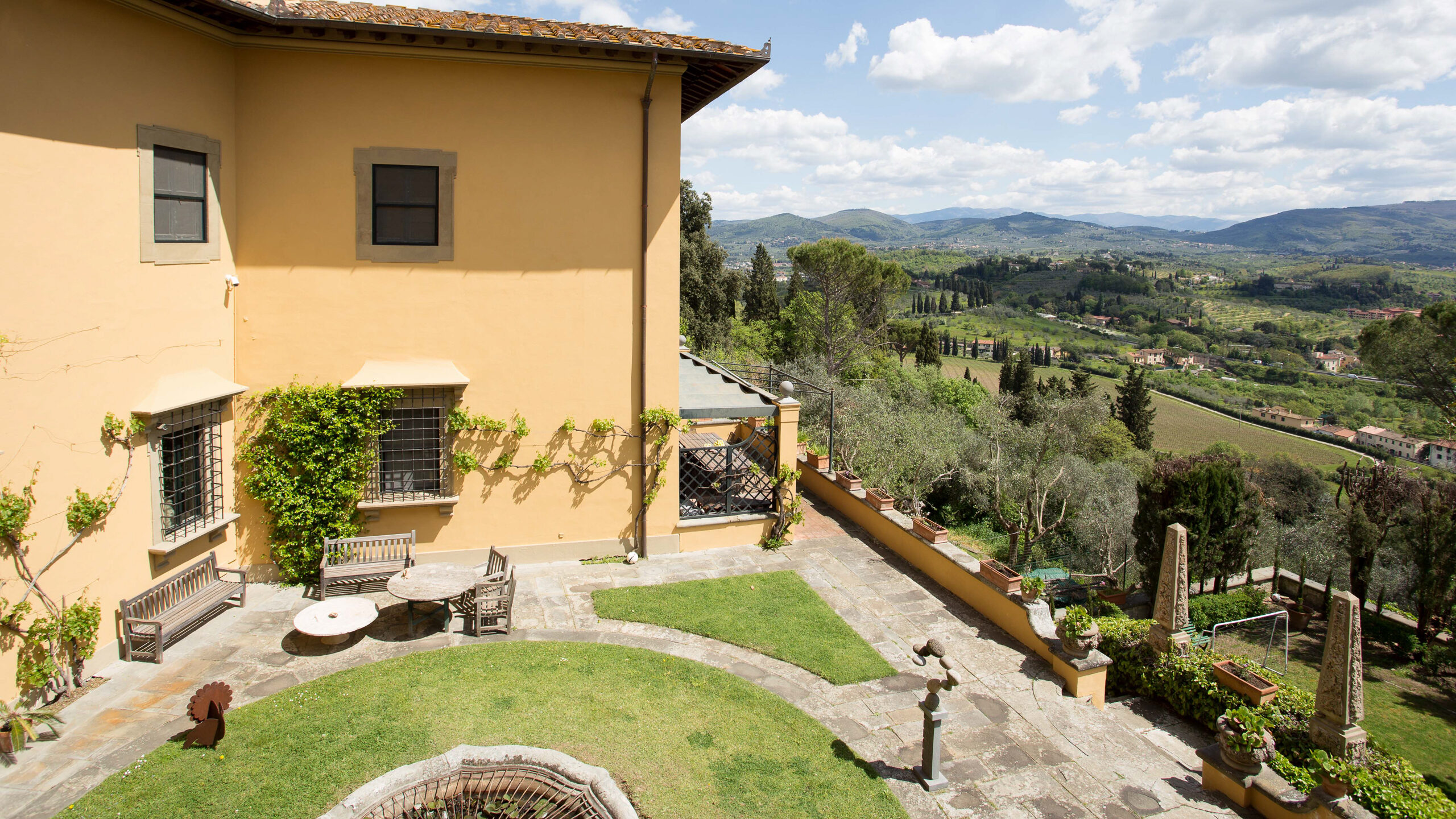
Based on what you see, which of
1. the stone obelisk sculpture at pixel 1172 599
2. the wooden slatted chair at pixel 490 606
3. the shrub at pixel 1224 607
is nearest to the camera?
the stone obelisk sculpture at pixel 1172 599

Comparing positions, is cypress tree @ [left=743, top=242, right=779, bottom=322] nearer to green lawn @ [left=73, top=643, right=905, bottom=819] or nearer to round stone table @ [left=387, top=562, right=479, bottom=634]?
round stone table @ [left=387, top=562, right=479, bottom=634]

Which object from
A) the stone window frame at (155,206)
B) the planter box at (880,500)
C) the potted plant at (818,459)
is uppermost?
the stone window frame at (155,206)

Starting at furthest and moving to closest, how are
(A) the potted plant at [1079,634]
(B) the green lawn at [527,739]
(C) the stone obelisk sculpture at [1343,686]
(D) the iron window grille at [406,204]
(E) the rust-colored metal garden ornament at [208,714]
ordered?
1. (D) the iron window grille at [406,204]
2. (A) the potted plant at [1079,634]
3. (C) the stone obelisk sculpture at [1343,686]
4. (E) the rust-colored metal garden ornament at [208,714]
5. (B) the green lawn at [527,739]

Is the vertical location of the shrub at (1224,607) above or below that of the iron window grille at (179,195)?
below

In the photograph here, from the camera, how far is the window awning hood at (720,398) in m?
11.0

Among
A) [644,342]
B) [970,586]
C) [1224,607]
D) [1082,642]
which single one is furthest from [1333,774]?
[1224,607]

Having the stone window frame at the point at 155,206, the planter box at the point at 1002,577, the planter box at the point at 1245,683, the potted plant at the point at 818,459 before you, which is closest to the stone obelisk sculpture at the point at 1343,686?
the planter box at the point at 1245,683

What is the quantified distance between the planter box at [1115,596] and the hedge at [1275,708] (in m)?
6.87

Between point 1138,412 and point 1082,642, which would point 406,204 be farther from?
point 1138,412

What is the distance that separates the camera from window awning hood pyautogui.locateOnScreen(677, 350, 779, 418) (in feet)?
36.0

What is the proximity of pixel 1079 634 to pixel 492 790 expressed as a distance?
5918 mm

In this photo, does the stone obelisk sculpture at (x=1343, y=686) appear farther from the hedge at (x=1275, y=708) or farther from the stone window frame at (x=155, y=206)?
the stone window frame at (x=155, y=206)

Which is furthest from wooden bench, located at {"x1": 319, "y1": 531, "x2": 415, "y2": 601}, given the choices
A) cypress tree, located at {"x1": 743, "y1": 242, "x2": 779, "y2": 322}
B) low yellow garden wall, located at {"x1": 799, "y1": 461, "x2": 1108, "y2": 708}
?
cypress tree, located at {"x1": 743, "y1": 242, "x2": 779, "y2": 322}

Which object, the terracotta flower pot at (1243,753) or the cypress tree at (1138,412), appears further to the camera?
the cypress tree at (1138,412)
